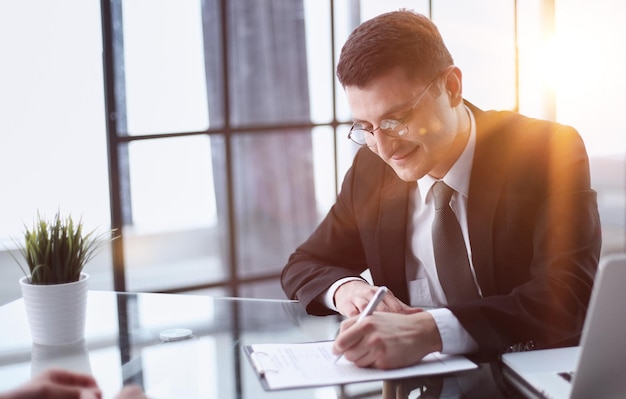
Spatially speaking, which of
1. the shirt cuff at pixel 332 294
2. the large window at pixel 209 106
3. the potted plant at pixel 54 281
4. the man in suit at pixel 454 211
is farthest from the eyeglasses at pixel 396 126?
the large window at pixel 209 106

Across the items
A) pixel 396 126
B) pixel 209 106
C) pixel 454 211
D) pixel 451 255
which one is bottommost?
pixel 451 255

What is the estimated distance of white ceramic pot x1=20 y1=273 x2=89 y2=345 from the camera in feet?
4.91

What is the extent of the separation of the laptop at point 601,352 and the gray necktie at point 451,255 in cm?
57

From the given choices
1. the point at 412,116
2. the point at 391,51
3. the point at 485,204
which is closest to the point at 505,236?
the point at 485,204

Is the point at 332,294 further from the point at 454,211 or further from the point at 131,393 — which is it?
the point at 131,393

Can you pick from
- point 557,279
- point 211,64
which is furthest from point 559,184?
point 211,64

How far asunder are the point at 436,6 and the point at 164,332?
2.20m

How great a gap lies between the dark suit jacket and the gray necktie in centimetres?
3

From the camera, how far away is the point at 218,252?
10.3ft

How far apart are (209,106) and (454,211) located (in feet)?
4.54

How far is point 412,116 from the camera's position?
1.65m

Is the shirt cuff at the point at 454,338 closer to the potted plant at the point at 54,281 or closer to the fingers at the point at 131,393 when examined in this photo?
the fingers at the point at 131,393

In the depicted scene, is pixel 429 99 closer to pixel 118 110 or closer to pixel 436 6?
pixel 118 110

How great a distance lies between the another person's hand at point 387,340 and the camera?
1.28 m
